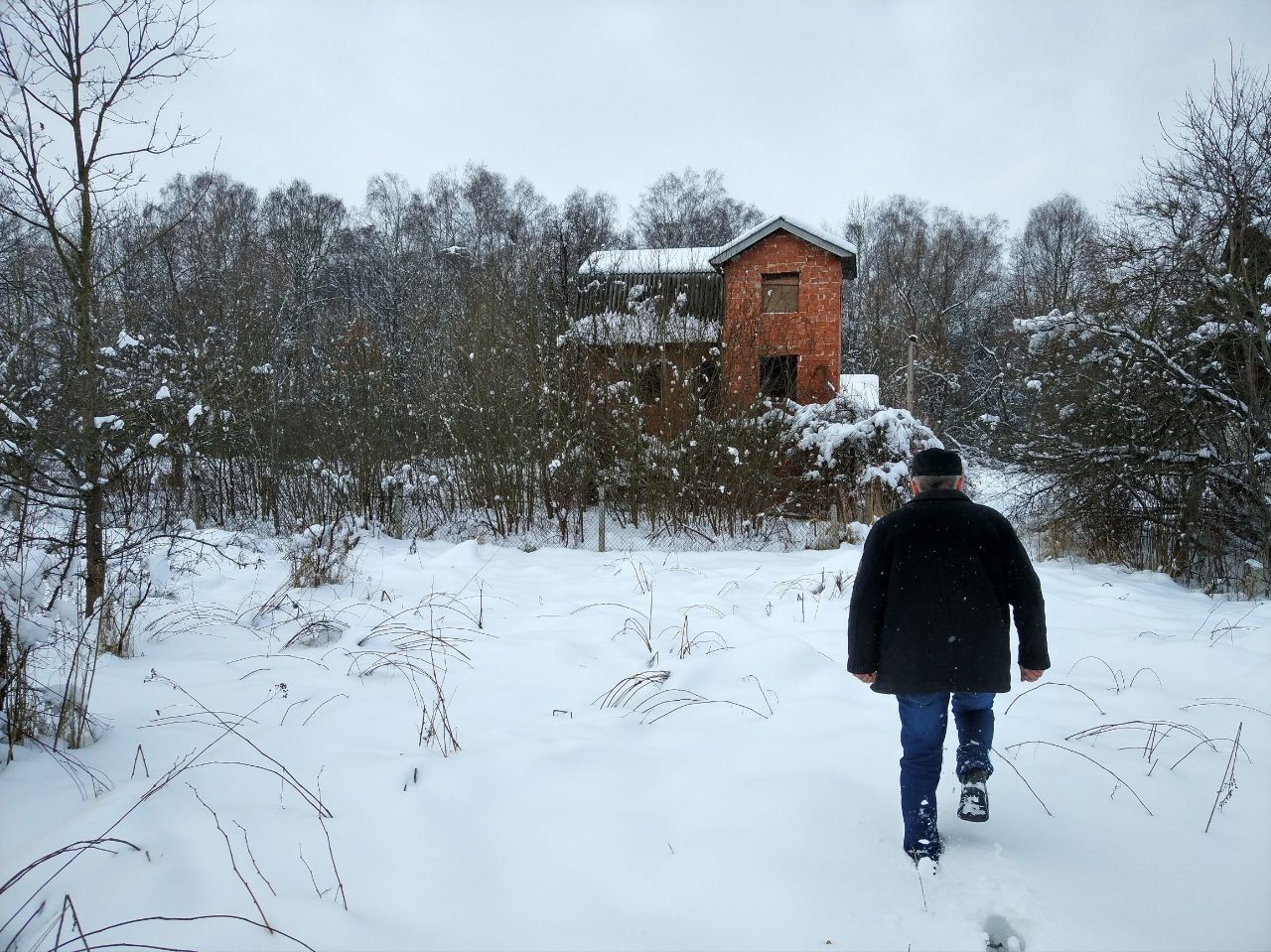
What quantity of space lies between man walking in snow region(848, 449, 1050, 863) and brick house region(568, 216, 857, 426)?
8.89 metres

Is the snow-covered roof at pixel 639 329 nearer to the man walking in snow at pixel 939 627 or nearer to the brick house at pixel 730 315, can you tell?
the brick house at pixel 730 315

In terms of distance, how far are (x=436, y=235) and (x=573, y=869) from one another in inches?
1326

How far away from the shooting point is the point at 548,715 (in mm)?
3666

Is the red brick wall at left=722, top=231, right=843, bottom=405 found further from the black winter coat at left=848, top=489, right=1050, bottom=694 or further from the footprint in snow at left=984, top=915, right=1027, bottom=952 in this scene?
the footprint in snow at left=984, top=915, right=1027, bottom=952

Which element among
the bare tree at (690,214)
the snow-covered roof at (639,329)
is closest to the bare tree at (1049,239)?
the bare tree at (690,214)

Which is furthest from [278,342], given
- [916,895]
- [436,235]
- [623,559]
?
[436,235]

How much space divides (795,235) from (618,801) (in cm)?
1622

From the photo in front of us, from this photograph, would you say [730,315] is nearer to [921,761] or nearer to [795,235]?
[795,235]

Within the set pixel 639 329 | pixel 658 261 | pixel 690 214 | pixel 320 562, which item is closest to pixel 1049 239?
pixel 690 214

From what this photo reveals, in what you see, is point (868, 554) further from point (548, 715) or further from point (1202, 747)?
point (1202, 747)

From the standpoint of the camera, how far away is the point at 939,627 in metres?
2.46

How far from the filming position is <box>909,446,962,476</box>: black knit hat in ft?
8.54

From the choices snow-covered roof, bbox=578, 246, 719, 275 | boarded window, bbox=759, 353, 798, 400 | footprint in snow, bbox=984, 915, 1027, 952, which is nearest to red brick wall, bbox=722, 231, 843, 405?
snow-covered roof, bbox=578, 246, 719, 275

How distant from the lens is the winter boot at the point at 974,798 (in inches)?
101
